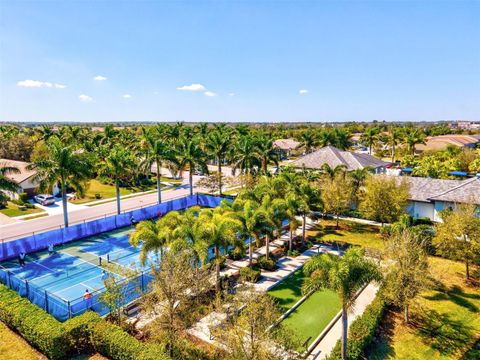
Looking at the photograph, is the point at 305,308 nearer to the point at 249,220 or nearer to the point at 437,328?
the point at 249,220

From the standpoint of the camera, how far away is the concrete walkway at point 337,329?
54.5 ft

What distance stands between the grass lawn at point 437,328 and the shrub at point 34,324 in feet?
48.0

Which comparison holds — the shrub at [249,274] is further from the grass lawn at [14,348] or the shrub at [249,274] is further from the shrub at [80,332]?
the grass lawn at [14,348]

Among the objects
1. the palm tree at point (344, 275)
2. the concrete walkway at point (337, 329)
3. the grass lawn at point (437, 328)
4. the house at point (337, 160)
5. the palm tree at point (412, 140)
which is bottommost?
the grass lawn at point (437, 328)

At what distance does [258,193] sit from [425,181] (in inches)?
824

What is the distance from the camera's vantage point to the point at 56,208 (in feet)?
144

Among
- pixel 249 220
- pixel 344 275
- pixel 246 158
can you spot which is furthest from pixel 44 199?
pixel 344 275

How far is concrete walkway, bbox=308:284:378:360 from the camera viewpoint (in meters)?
16.6

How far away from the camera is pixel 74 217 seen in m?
40.0

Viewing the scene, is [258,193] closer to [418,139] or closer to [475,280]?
[475,280]

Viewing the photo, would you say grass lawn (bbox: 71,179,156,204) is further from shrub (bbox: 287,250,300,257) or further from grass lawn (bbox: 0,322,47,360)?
shrub (bbox: 287,250,300,257)

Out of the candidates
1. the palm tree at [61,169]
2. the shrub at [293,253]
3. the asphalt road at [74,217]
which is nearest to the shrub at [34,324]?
the palm tree at [61,169]

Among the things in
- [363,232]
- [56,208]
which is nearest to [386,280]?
[363,232]

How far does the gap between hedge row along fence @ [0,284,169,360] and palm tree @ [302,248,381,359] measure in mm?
7606
